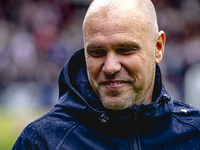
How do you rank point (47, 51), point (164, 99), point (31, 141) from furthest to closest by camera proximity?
point (47, 51), point (164, 99), point (31, 141)

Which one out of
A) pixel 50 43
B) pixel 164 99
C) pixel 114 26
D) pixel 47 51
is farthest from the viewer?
pixel 50 43

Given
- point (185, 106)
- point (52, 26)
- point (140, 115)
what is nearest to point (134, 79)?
point (140, 115)

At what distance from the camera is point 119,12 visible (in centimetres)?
192

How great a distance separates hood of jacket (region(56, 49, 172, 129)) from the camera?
1.88 metres

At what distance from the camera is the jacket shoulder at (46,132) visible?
1.79m

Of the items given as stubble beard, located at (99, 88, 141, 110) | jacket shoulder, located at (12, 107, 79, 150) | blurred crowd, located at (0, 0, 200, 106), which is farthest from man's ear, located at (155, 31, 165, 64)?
blurred crowd, located at (0, 0, 200, 106)

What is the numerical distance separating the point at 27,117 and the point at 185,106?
167 inches

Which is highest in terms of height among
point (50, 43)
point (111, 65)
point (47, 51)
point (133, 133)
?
point (50, 43)

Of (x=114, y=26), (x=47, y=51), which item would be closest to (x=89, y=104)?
(x=114, y=26)

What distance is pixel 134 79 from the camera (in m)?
1.98

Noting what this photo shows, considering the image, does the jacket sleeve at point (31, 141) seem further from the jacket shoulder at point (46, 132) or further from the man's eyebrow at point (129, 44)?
the man's eyebrow at point (129, 44)

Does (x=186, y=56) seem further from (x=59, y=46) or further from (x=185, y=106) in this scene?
(x=185, y=106)

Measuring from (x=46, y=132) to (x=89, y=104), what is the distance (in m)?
0.32

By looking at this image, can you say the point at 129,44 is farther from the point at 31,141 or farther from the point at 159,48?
the point at 31,141
